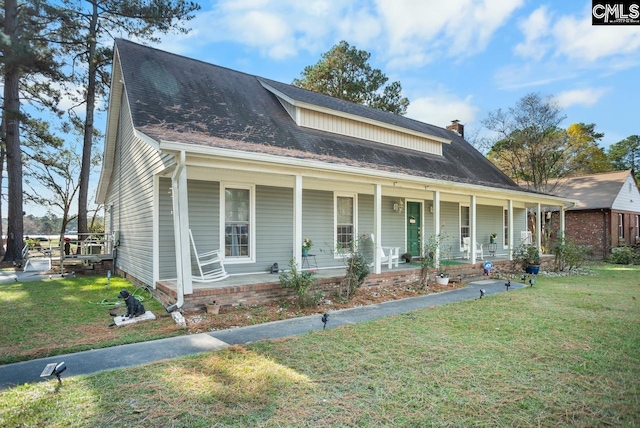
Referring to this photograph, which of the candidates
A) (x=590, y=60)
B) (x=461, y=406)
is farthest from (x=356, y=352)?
(x=590, y=60)

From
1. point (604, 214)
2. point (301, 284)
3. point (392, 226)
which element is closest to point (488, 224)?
point (392, 226)

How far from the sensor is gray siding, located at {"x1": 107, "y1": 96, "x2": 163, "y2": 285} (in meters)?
7.49

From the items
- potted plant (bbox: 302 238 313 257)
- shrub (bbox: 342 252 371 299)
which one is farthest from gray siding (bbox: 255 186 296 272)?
shrub (bbox: 342 252 371 299)

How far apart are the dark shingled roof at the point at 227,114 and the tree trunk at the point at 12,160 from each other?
28.7 feet

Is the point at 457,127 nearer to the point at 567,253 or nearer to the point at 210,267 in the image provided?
the point at 567,253

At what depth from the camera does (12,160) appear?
1430 centimetres

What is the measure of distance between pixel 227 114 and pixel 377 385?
742 centimetres

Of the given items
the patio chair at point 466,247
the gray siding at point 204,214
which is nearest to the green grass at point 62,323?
the gray siding at point 204,214

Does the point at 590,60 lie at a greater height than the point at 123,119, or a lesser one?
greater

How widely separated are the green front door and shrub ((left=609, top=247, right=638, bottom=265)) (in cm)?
1195

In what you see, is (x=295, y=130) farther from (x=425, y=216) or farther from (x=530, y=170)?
(x=530, y=170)

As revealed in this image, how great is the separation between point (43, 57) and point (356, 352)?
18990mm

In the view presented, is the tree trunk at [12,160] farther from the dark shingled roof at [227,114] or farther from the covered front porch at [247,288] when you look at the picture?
the covered front porch at [247,288]

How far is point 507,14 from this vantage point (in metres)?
12.0
